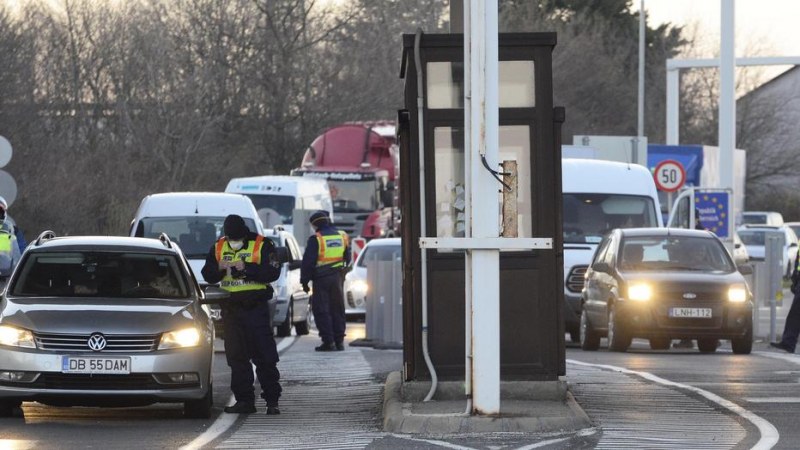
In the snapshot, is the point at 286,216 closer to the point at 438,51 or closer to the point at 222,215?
the point at 222,215

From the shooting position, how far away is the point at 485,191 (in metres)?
12.3

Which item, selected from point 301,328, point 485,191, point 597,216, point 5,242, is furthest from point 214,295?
point 301,328

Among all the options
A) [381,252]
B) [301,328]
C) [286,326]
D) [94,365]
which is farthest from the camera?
[381,252]

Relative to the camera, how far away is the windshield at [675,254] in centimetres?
2333

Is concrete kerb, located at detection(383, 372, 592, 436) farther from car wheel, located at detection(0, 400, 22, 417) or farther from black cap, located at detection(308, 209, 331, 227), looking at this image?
black cap, located at detection(308, 209, 331, 227)

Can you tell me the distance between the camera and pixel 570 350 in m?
24.1

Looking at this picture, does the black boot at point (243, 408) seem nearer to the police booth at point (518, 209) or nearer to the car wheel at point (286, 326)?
the police booth at point (518, 209)

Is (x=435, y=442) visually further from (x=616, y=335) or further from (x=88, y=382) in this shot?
(x=616, y=335)

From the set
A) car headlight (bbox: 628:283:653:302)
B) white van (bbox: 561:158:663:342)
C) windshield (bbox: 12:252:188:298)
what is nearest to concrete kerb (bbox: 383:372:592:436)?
windshield (bbox: 12:252:188:298)

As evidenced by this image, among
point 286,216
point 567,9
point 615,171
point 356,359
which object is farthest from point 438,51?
point 567,9

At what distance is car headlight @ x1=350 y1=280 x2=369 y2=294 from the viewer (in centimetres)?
3267

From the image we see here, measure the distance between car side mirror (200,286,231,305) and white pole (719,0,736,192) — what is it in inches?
667

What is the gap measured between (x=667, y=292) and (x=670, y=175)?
38.5 ft

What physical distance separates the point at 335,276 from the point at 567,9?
190ft
